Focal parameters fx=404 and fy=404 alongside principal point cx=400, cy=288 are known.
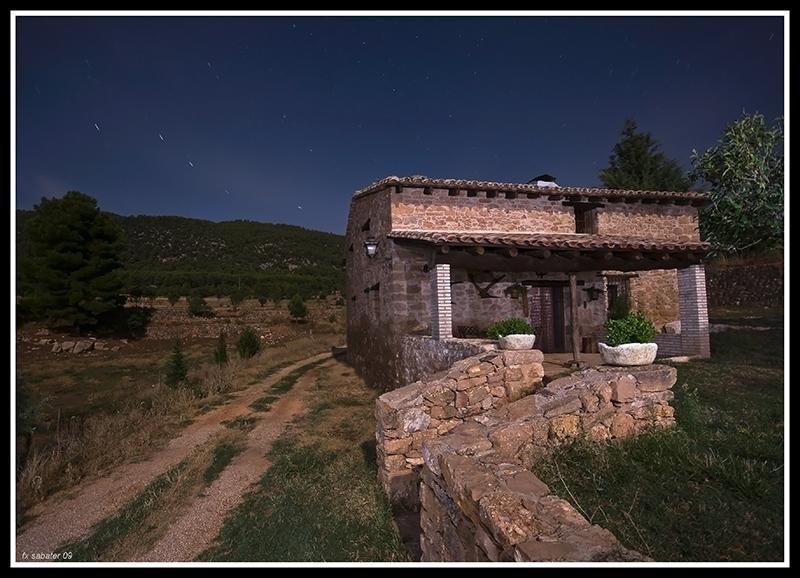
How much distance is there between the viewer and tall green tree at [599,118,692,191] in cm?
2919

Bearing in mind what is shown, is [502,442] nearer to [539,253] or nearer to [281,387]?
[539,253]

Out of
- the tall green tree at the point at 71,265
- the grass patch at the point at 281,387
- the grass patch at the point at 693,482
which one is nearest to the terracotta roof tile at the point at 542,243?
the grass patch at the point at 693,482

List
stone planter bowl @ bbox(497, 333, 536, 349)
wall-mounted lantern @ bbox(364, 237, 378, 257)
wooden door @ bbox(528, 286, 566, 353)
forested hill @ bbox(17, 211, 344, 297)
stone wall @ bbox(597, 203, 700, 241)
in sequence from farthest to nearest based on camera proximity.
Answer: forested hill @ bbox(17, 211, 344, 297) < stone wall @ bbox(597, 203, 700, 241) < wooden door @ bbox(528, 286, 566, 353) < wall-mounted lantern @ bbox(364, 237, 378, 257) < stone planter bowl @ bbox(497, 333, 536, 349)

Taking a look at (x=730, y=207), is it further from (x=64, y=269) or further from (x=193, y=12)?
(x=64, y=269)

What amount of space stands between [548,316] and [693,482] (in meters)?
10.3

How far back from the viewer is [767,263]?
70.1 ft

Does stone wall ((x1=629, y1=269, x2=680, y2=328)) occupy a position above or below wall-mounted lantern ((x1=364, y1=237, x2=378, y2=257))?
below

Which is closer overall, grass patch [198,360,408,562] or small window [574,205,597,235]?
grass patch [198,360,408,562]

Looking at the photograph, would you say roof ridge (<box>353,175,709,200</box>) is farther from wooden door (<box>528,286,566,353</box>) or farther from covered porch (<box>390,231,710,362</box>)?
wooden door (<box>528,286,566,353</box>)

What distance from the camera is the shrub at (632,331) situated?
5.36 metres

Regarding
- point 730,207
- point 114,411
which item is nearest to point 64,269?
point 114,411

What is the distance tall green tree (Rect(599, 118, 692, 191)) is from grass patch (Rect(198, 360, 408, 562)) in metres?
29.0

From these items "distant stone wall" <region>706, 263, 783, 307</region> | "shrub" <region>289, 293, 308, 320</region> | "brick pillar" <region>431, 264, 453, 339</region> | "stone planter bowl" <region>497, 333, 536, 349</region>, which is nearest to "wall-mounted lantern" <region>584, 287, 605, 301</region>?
"brick pillar" <region>431, 264, 453, 339</region>

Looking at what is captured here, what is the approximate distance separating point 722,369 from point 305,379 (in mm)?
13086
